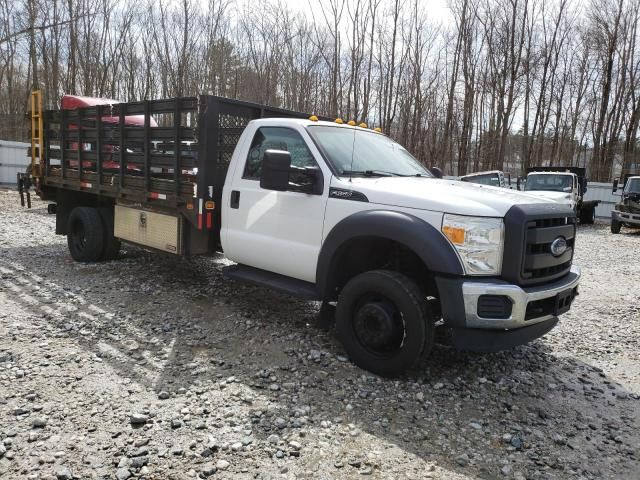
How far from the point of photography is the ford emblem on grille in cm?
400

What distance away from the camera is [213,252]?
5973 mm

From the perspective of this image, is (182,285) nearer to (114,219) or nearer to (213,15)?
(114,219)

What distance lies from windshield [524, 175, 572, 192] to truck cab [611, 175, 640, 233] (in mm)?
1606

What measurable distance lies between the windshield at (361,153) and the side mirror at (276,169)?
0.45 meters

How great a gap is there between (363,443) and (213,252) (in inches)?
129

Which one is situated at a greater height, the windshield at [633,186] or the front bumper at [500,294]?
the windshield at [633,186]

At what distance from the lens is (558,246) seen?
407 cm

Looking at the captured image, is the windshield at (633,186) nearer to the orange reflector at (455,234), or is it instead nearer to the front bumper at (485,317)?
the front bumper at (485,317)

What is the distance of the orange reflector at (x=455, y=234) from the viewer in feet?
12.2

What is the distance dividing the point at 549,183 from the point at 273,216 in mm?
14764

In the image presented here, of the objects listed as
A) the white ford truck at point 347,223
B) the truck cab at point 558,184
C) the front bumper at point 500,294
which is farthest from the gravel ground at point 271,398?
the truck cab at point 558,184

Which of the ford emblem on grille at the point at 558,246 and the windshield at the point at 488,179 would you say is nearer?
→ the ford emblem on grille at the point at 558,246

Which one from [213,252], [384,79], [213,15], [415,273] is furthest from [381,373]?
[213,15]

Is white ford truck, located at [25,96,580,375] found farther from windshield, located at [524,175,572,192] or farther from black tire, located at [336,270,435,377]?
windshield, located at [524,175,572,192]
